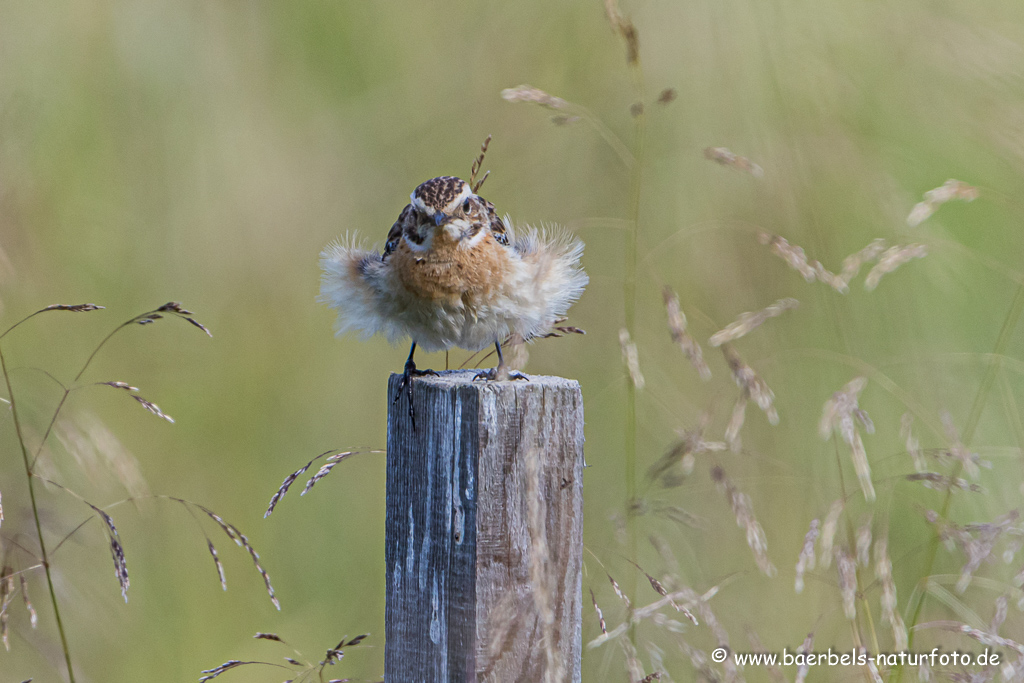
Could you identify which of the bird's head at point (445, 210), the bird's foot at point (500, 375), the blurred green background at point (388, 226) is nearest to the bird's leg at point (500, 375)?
the bird's foot at point (500, 375)

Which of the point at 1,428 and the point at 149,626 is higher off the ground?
the point at 1,428

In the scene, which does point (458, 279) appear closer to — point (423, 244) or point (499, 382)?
point (423, 244)

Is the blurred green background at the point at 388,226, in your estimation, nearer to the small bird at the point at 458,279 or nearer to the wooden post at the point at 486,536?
the small bird at the point at 458,279

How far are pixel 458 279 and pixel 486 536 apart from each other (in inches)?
44.2

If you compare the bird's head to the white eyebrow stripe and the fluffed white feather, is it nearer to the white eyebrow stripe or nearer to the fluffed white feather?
the white eyebrow stripe

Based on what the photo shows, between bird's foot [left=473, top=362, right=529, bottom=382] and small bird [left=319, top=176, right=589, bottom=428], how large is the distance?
367 mm

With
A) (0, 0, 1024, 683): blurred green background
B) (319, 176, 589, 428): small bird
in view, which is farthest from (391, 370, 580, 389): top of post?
(0, 0, 1024, 683): blurred green background

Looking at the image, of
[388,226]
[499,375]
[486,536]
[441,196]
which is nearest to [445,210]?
[441,196]

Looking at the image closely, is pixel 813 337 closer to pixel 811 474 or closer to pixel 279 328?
pixel 811 474

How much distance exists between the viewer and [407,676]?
1.86 meters

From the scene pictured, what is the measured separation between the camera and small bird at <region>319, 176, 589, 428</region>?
275 centimetres

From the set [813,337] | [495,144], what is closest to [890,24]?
[813,337]

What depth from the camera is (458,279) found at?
9.00ft

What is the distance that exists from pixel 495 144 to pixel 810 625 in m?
2.68
